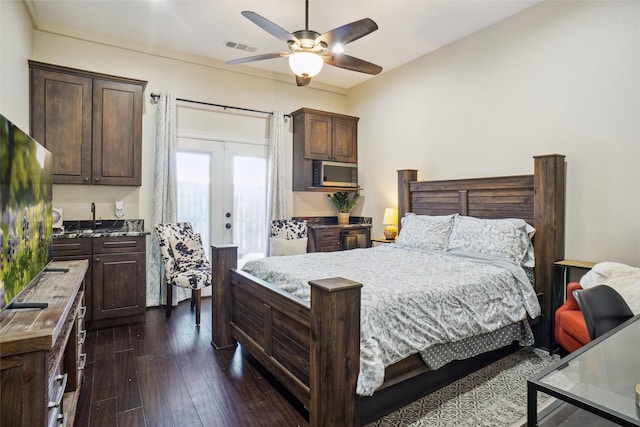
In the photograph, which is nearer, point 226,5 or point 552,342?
point 552,342

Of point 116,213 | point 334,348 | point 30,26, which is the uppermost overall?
point 30,26

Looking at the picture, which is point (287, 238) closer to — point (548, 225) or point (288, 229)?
point (288, 229)

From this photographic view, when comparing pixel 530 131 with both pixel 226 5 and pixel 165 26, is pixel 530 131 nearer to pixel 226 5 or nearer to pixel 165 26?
pixel 226 5

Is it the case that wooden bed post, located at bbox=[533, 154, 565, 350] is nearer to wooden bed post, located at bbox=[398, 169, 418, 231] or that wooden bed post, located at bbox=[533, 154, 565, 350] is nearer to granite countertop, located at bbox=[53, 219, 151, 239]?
wooden bed post, located at bbox=[398, 169, 418, 231]

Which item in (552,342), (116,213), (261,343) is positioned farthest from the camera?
(116,213)

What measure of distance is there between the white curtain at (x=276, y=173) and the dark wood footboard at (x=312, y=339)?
2.35m

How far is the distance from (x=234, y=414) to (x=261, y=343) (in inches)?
22.0

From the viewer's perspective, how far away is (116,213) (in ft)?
13.9

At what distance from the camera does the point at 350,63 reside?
321 centimetres

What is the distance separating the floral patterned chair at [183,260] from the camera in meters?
3.74

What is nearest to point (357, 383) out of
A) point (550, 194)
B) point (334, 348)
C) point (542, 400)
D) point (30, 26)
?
point (334, 348)

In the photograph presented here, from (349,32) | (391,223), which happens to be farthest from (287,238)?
(349,32)

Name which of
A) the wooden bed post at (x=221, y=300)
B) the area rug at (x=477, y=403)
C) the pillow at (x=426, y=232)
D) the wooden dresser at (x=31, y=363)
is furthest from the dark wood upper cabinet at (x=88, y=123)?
the area rug at (x=477, y=403)

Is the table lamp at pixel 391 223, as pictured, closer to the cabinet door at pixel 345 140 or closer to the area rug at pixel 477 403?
the cabinet door at pixel 345 140
